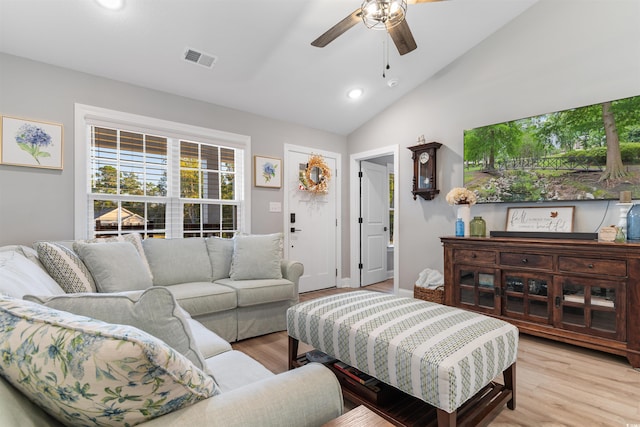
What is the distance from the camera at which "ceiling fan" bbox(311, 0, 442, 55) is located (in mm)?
1956

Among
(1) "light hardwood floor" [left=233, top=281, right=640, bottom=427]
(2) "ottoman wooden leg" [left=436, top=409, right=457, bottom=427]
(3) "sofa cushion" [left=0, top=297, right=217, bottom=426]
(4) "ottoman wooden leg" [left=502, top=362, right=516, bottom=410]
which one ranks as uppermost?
(3) "sofa cushion" [left=0, top=297, right=217, bottom=426]

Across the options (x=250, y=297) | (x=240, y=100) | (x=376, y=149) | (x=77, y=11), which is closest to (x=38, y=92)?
(x=77, y=11)

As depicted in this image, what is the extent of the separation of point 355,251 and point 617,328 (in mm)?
3142

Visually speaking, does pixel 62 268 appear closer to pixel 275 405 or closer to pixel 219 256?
pixel 219 256

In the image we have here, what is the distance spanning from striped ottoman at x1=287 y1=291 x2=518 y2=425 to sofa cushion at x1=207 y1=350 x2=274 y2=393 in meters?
0.54

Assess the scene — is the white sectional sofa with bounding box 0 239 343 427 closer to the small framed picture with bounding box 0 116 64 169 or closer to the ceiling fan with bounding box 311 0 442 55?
the ceiling fan with bounding box 311 0 442 55

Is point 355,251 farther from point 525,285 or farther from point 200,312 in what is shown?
point 200,312

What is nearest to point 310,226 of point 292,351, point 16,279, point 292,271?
point 292,271

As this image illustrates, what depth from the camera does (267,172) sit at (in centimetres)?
412

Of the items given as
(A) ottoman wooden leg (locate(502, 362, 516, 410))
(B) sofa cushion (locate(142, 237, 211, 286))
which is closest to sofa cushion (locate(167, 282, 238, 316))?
(B) sofa cushion (locate(142, 237, 211, 286))

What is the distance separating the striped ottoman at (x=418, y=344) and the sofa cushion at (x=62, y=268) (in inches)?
55.5

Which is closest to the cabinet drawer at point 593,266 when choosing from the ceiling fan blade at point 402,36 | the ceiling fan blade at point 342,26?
the ceiling fan blade at point 402,36

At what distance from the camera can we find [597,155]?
8.98 feet

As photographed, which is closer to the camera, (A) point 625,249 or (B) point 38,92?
(A) point 625,249
